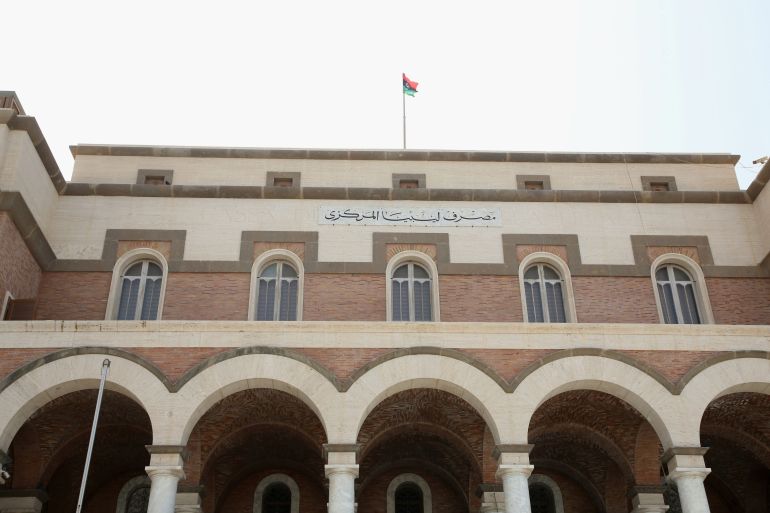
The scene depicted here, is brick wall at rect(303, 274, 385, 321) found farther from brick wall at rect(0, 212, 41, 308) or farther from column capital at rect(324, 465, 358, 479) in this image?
brick wall at rect(0, 212, 41, 308)

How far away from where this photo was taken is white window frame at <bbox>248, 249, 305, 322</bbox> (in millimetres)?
19469

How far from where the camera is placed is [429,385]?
15.6 m

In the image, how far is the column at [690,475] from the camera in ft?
47.3

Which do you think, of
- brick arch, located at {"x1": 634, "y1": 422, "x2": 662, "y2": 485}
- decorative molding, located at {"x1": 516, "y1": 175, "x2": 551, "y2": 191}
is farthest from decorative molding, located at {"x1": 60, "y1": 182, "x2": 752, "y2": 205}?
brick arch, located at {"x1": 634, "y1": 422, "x2": 662, "y2": 485}

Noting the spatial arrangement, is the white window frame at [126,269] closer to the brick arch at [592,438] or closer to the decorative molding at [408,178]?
the decorative molding at [408,178]

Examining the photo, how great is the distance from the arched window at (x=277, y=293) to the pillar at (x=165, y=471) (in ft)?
17.3

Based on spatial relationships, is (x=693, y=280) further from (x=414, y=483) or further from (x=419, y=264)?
(x=414, y=483)

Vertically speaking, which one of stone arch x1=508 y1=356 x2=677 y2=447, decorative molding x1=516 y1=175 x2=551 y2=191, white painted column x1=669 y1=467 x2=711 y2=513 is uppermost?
decorative molding x1=516 y1=175 x2=551 y2=191

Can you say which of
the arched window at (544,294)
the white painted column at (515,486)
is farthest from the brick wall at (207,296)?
the white painted column at (515,486)

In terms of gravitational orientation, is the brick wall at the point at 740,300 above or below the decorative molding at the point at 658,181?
below

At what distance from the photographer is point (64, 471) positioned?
18.7m

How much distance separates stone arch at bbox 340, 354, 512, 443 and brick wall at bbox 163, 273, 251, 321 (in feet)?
16.2

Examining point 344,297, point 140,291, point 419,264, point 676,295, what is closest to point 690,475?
point 676,295

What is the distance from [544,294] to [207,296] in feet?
25.1
